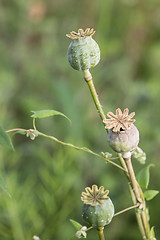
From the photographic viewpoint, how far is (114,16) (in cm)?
233

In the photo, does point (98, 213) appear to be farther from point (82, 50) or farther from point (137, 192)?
point (82, 50)

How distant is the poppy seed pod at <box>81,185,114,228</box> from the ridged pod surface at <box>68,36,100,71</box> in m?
0.17

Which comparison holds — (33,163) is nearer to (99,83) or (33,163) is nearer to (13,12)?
(99,83)

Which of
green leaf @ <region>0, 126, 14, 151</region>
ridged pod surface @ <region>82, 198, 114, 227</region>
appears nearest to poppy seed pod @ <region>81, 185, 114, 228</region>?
ridged pod surface @ <region>82, 198, 114, 227</region>

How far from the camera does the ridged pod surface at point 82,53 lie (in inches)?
20.2

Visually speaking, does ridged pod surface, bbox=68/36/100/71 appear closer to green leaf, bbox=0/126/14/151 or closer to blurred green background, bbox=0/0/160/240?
green leaf, bbox=0/126/14/151

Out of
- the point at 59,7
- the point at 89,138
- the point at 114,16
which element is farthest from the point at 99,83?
the point at 59,7

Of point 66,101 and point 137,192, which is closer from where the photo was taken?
point 137,192

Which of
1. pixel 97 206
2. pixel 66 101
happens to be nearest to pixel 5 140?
pixel 97 206

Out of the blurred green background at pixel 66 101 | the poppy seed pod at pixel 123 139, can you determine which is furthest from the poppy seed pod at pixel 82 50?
the blurred green background at pixel 66 101

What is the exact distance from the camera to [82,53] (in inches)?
20.2

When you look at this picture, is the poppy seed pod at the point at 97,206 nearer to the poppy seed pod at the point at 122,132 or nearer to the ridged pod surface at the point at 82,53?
the poppy seed pod at the point at 122,132

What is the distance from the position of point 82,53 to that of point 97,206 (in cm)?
20

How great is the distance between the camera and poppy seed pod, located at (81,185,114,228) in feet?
1.62
